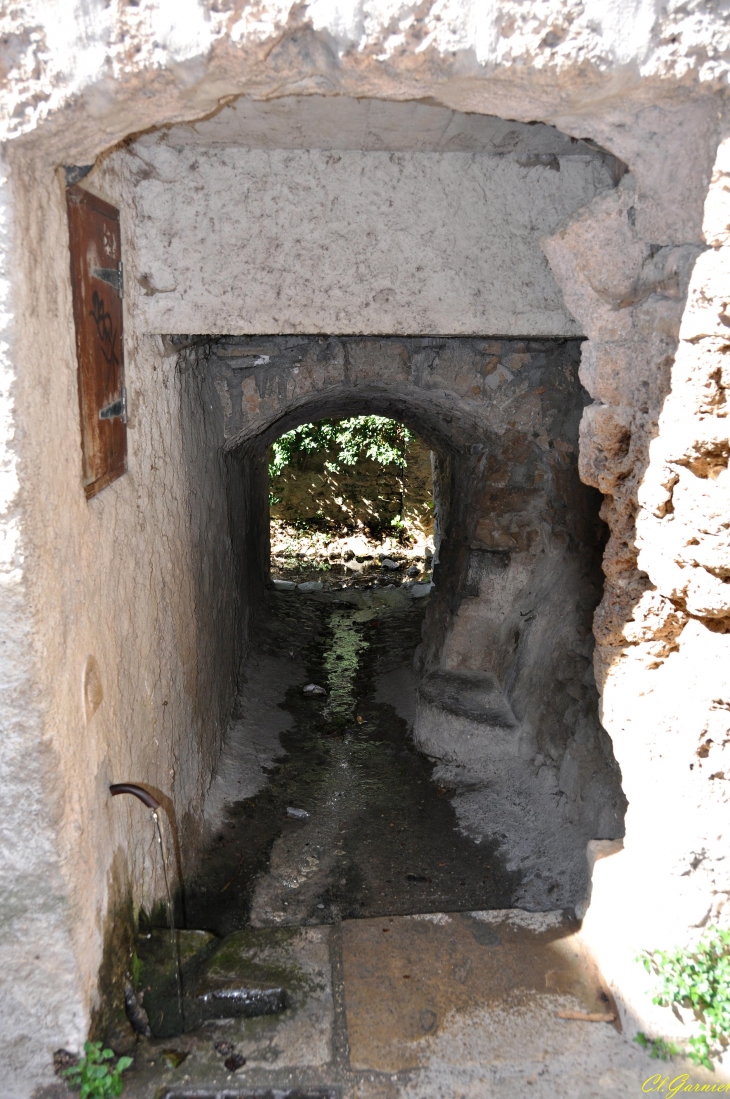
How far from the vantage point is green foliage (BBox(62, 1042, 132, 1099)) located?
1.94 metres

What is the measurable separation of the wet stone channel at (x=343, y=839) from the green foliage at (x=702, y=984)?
1.32 meters

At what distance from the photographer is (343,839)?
3943 millimetres

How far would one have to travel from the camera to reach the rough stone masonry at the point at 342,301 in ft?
5.29

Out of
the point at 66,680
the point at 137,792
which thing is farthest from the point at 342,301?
the point at 137,792

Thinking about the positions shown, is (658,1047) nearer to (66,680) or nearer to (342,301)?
(66,680)

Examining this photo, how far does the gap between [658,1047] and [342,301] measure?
235 cm

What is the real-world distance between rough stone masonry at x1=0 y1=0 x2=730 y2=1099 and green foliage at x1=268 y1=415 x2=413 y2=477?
25.9 ft


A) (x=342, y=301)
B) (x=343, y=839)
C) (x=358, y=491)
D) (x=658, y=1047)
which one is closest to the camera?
(x=658, y=1047)

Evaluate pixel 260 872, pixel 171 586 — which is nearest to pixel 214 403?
pixel 171 586

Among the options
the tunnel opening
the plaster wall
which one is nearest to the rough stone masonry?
the plaster wall

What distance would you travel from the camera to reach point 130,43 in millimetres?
1552

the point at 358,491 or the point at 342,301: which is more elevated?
the point at 342,301

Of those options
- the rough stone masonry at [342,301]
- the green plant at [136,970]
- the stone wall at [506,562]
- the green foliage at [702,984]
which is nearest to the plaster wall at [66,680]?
the rough stone masonry at [342,301]

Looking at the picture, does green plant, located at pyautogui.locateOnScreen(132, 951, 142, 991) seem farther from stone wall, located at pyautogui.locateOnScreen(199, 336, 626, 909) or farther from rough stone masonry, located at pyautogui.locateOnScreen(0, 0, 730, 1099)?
stone wall, located at pyautogui.locateOnScreen(199, 336, 626, 909)
